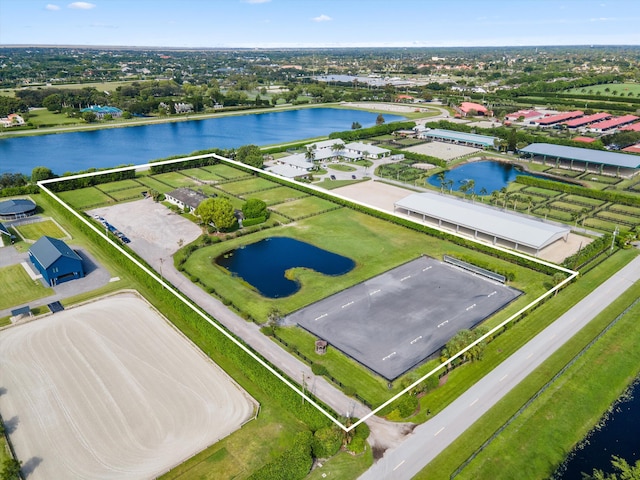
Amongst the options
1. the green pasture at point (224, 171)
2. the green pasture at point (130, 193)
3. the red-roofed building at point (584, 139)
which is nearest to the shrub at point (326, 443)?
the green pasture at point (130, 193)

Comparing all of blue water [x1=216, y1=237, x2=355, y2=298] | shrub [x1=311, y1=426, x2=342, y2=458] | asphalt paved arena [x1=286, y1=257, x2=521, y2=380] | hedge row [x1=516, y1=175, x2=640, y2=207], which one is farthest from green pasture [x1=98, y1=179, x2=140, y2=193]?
hedge row [x1=516, y1=175, x2=640, y2=207]

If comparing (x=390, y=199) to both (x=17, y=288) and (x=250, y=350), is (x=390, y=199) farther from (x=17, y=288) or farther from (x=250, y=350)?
(x=17, y=288)

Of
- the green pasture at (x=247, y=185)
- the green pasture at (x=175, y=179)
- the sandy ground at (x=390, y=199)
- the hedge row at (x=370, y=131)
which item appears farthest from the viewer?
the hedge row at (x=370, y=131)

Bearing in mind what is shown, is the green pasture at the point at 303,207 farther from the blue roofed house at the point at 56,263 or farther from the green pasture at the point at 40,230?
the green pasture at the point at 40,230

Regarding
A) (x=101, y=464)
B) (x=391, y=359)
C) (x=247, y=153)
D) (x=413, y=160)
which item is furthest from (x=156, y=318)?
(x=413, y=160)

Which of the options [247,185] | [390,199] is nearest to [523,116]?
[390,199]

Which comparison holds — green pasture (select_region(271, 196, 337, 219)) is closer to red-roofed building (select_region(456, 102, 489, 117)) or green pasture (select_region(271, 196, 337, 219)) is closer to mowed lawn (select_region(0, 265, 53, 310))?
mowed lawn (select_region(0, 265, 53, 310))
